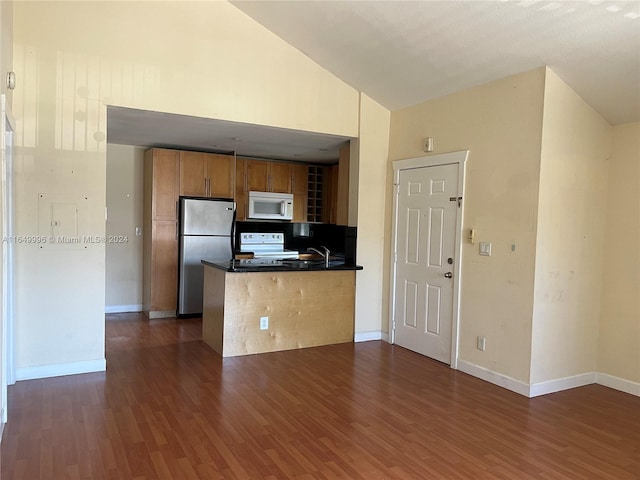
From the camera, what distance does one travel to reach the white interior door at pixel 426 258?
4379 mm

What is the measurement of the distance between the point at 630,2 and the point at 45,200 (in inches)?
167

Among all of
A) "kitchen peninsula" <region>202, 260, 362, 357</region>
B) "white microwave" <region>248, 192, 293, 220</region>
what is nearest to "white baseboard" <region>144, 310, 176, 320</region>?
"kitchen peninsula" <region>202, 260, 362, 357</region>

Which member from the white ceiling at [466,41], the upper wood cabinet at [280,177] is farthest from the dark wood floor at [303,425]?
the upper wood cabinet at [280,177]

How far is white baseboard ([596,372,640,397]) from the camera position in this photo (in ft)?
12.4

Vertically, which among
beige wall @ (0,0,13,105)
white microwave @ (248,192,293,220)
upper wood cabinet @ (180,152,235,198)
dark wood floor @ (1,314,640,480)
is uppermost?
beige wall @ (0,0,13,105)

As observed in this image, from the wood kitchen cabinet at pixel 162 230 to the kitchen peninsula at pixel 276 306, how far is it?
4.67 ft

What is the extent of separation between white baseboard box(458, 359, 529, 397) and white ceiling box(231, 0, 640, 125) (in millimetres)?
2324

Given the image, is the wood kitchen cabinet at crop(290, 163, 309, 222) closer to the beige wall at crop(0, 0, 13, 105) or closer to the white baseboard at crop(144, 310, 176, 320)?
the white baseboard at crop(144, 310, 176, 320)

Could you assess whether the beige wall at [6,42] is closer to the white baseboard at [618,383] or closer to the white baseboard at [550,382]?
the white baseboard at [550,382]

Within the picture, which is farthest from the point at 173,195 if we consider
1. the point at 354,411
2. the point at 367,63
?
the point at 354,411

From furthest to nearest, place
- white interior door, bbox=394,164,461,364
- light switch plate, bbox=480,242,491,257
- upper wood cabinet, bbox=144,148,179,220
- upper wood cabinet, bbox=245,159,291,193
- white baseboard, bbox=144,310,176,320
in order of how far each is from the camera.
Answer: upper wood cabinet, bbox=245,159,291,193
white baseboard, bbox=144,310,176,320
upper wood cabinet, bbox=144,148,179,220
white interior door, bbox=394,164,461,364
light switch plate, bbox=480,242,491,257

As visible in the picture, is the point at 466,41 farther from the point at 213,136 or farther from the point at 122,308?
the point at 122,308

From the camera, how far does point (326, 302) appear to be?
195 inches

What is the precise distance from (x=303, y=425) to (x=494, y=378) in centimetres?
181
